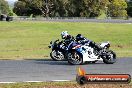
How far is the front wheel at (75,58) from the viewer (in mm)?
18422

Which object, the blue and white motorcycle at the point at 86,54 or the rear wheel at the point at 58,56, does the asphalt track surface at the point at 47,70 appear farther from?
the rear wheel at the point at 58,56

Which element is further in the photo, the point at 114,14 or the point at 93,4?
the point at 114,14

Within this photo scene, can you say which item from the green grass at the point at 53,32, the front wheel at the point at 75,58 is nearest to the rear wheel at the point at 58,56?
the front wheel at the point at 75,58

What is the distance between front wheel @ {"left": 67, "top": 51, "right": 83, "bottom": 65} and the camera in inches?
725

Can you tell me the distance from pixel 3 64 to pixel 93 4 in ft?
253

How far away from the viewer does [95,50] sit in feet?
62.0

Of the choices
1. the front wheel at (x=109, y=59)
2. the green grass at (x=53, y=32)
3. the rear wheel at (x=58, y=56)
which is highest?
the front wheel at (x=109, y=59)

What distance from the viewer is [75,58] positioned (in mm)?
18500

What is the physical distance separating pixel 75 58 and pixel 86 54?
19.2 inches

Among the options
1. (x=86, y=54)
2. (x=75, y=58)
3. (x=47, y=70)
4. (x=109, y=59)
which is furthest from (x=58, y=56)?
(x=47, y=70)

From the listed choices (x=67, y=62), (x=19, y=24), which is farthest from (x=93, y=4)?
(x=67, y=62)

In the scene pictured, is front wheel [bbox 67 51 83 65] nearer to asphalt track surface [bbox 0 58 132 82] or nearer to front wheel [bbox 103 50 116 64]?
asphalt track surface [bbox 0 58 132 82]

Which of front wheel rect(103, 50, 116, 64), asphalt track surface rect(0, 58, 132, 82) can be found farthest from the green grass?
asphalt track surface rect(0, 58, 132, 82)

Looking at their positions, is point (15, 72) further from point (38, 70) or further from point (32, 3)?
point (32, 3)
